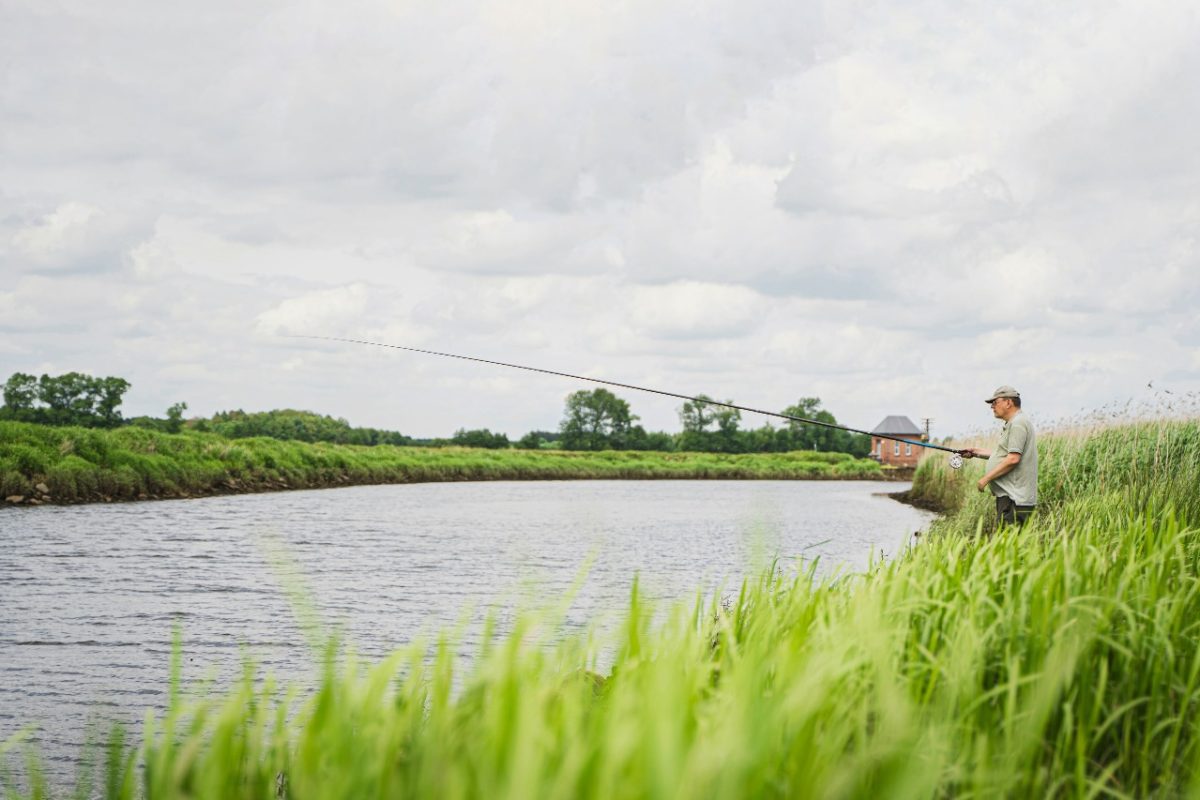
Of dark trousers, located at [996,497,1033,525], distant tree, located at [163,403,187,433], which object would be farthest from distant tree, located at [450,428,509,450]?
dark trousers, located at [996,497,1033,525]

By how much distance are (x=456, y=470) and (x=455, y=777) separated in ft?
156

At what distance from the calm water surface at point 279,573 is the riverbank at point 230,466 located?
151 cm

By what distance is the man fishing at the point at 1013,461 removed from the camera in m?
8.73

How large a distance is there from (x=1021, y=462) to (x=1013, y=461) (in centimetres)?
11

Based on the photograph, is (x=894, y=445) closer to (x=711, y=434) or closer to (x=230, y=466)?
(x=711, y=434)

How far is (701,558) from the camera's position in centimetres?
1573

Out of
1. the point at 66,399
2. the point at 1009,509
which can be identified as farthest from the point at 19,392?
the point at 1009,509

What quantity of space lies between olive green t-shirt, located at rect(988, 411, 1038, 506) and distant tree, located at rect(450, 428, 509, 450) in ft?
185

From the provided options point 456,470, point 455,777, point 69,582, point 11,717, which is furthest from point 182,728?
point 456,470

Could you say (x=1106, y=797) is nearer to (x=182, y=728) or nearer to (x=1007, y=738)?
(x=1007, y=738)

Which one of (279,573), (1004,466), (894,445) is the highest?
(894,445)

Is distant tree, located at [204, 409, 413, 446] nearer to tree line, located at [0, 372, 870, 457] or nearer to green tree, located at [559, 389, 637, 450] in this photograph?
tree line, located at [0, 372, 870, 457]

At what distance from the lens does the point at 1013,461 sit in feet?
28.8

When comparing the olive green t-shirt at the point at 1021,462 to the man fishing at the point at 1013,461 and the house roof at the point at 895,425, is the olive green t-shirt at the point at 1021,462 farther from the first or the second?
the house roof at the point at 895,425
